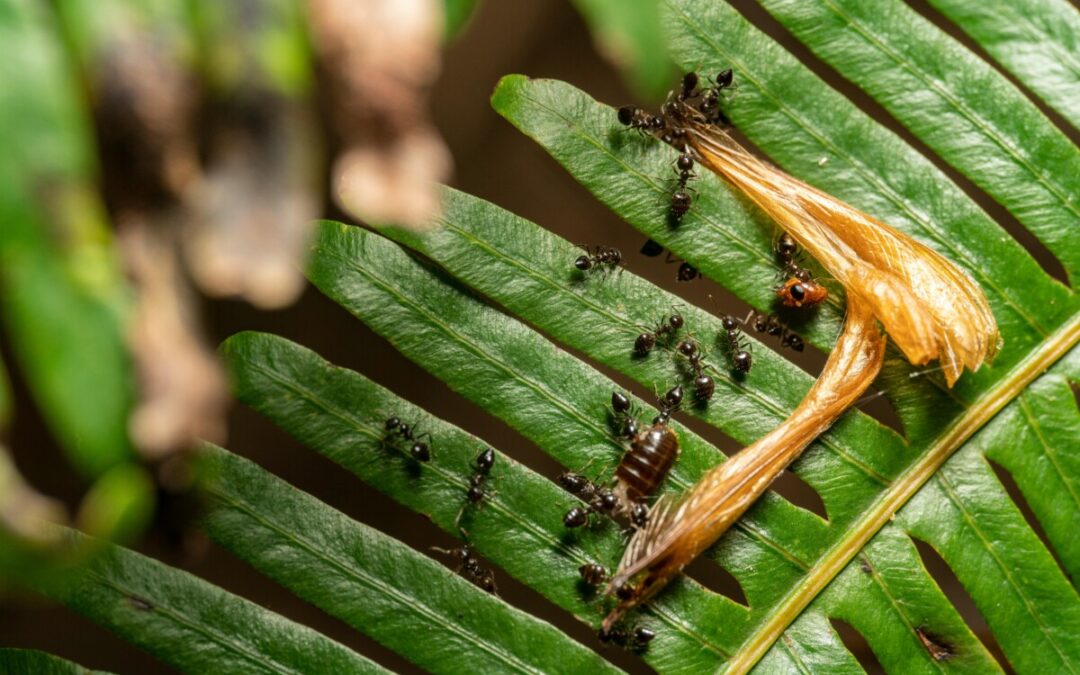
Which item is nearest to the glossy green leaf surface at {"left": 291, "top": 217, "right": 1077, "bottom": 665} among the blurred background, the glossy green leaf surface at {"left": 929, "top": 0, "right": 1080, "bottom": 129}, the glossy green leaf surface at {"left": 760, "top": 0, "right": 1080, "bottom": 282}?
the glossy green leaf surface at {"left": 760, "top": 0, "right": 1080, "bottom": 282}

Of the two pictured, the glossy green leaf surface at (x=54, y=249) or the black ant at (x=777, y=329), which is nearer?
the glossy green leaf surface at (x=54, y=249)

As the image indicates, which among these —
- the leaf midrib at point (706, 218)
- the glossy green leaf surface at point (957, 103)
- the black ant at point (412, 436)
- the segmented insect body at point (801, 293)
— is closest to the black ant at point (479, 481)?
the black ant at point (412, 436)

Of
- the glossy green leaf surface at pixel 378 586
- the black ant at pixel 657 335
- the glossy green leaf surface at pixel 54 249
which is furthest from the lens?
the black ant at pixel 657 335

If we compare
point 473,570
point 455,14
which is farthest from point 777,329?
point 455,14

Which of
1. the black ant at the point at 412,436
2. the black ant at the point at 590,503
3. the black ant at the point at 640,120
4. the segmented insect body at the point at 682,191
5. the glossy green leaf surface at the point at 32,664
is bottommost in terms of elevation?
the glossy green leaf surface at the point at 32,664

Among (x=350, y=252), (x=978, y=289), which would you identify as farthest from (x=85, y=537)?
(x=978, y=289)

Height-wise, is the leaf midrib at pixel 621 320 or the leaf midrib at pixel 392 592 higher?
the leaf midrib at pixel 621 320

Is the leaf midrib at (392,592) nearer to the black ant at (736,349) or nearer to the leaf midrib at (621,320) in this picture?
the leaf midrib at (621,320)

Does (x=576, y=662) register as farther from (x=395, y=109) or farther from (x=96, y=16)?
(x=96, y=16)
